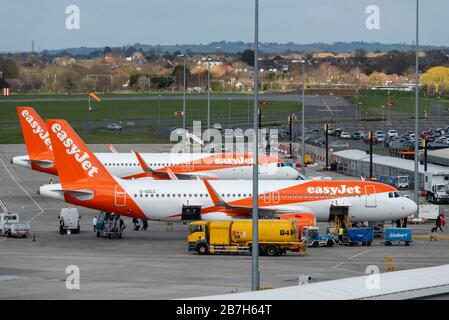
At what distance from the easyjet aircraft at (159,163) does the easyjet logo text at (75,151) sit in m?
21.3

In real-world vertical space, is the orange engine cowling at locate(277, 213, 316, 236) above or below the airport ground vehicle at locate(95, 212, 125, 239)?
above

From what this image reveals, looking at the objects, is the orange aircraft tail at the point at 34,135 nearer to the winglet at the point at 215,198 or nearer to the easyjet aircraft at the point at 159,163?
the easyjet aircraft at the point at 159,163

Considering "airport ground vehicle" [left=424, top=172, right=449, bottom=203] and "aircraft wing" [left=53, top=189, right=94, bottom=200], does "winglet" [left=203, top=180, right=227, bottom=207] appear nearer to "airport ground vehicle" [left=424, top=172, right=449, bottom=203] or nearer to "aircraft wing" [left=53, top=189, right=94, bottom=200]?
"aircraft wing" [left=53, top=189, right=94, bottom=200]

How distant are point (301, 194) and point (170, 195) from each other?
741 centimetres

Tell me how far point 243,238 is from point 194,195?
712 centimetres

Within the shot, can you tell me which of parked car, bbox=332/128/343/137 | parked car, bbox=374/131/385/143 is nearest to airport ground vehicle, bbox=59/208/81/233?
parked car, bbox=374/131/385/143

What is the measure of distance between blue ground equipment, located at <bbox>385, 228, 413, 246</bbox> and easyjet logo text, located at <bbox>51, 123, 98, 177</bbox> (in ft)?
54.6

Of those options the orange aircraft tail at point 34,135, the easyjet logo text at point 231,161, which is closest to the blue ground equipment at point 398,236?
the easyjet logo text at point 231,161

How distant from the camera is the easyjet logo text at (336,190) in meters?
64.8

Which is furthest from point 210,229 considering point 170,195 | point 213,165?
point 213,165

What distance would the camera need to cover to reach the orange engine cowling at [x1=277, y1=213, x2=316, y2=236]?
6203 cm

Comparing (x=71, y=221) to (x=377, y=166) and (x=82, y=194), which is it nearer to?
(x=82, y=194)
